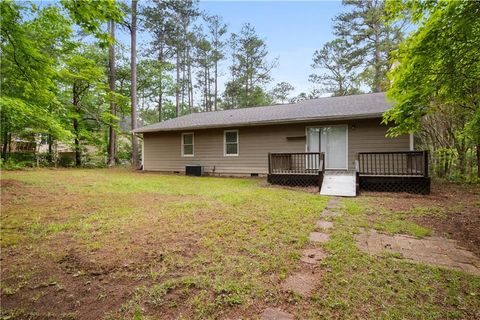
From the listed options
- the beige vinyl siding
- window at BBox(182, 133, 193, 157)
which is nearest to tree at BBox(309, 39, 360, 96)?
the beige vinyl siding

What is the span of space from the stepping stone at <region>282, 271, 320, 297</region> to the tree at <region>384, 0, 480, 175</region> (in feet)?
11.3

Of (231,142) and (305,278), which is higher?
(231,142)

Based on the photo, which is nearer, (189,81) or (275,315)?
(275,315)

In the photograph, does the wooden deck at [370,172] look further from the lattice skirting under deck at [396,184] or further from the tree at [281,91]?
→ the tree at [281,91]

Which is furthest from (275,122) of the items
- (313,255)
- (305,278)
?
(305,278)

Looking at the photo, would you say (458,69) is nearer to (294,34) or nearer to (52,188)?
(52,188)

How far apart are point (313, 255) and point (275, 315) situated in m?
1.14

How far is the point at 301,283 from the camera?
2.17 m

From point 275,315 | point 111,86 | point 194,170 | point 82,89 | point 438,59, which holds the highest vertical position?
point 111,86

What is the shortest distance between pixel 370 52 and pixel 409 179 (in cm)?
1407

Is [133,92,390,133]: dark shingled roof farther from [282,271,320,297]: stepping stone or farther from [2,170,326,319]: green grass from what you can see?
[282,271,320,297]: stepping stone

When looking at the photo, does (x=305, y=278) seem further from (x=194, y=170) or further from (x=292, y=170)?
(x=194, y=170)

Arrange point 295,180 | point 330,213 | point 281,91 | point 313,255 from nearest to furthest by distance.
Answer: point 313,255, point 330,213, point 295,180, point 281,91

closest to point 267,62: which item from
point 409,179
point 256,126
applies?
point 256,126
